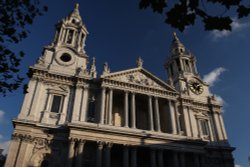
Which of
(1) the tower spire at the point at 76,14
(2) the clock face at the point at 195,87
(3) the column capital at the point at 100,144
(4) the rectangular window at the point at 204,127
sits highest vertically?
(1) the tower spire at the point at 76,14

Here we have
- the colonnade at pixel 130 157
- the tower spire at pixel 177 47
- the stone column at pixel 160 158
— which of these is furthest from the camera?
the tower spire at pixel 177 47

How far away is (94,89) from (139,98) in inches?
246

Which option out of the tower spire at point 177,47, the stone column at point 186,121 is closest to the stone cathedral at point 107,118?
the stone column at point 186,121

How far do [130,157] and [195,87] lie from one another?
17.7 m

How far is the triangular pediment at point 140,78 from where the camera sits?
101 ft

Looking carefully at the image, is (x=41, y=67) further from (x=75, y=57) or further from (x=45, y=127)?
(x=45, y=127)

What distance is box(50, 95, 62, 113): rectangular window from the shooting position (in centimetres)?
2766

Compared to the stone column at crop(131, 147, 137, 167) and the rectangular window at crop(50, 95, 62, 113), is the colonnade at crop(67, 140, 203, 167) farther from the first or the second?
the rectangular window at crop(50, 95, 62, 113)

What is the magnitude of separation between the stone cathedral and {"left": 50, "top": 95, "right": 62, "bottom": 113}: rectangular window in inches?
4.3

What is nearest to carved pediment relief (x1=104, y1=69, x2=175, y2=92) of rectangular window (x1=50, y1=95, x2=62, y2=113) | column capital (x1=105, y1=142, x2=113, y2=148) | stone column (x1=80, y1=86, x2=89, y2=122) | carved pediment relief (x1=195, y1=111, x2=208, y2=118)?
stone column (x1=80, y1=86, x2=89, y2=122)

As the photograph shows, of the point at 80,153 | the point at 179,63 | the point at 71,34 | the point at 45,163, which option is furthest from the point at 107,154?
the point at 179,63

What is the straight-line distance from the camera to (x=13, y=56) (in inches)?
475

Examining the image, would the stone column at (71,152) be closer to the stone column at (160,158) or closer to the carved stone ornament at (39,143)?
the carved stone ornament at (39,143)

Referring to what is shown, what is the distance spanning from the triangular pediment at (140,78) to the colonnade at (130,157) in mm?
8929
